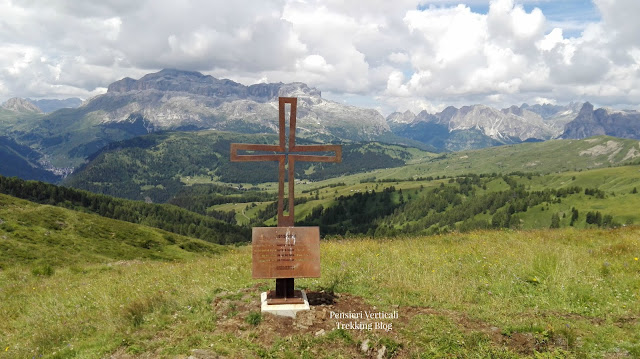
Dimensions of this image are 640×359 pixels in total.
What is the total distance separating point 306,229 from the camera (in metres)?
15.6

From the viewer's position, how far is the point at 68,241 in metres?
66.2

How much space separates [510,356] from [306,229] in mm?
8399

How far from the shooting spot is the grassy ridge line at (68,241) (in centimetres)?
5072

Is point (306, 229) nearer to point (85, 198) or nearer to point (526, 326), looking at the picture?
point (526, 326)

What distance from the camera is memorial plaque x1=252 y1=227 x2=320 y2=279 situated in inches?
597

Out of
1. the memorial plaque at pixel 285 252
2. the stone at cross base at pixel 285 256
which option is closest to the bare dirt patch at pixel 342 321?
the stone at cross base at pixel 285 256

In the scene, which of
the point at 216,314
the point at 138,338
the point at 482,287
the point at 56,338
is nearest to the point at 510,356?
the point at 482,287

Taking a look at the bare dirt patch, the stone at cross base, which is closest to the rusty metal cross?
the stone at cross base

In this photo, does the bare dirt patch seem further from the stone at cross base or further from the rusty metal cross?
the rusty metal cross

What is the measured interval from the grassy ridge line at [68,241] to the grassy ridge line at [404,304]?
17307 millimetres

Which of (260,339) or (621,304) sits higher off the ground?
(621,304)

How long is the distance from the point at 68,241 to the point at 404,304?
233 feet

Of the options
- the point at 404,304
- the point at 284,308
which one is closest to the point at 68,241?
the point at 284,308

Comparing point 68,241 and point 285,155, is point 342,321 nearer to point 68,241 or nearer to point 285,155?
point 285,155
